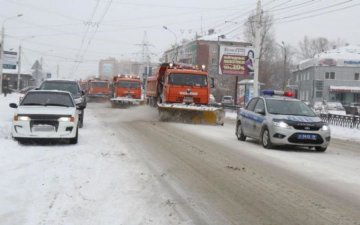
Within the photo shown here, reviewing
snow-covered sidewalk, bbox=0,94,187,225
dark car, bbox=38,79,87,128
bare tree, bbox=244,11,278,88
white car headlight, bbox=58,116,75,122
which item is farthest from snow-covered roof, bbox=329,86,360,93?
snow-covered sidewalk, bbox=0,94,187,225

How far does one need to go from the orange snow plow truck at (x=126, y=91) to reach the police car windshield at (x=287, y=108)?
82.8 feet

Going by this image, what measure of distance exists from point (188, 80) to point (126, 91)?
1551 centimetres

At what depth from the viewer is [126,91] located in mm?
43344

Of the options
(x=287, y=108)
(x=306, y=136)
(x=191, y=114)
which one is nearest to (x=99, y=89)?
(x=191, y=114)

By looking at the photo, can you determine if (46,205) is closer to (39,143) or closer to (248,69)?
(39,143)

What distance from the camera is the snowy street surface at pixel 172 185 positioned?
7227 millimetres

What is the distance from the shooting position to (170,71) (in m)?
28.8

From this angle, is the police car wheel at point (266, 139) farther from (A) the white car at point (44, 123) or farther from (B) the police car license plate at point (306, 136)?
(A) the white car at point (44, 123)

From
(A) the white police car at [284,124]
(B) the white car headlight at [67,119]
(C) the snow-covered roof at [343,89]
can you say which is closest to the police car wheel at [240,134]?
(A) the white police car at [284,124]

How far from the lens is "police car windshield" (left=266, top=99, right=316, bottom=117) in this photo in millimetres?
16750

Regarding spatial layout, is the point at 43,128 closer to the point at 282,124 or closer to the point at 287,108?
the point at 282,124

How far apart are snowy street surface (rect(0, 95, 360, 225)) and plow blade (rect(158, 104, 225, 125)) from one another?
433 inches

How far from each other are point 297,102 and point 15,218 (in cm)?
1225

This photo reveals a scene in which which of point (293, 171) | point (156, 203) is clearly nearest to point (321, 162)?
point (293, 171)
